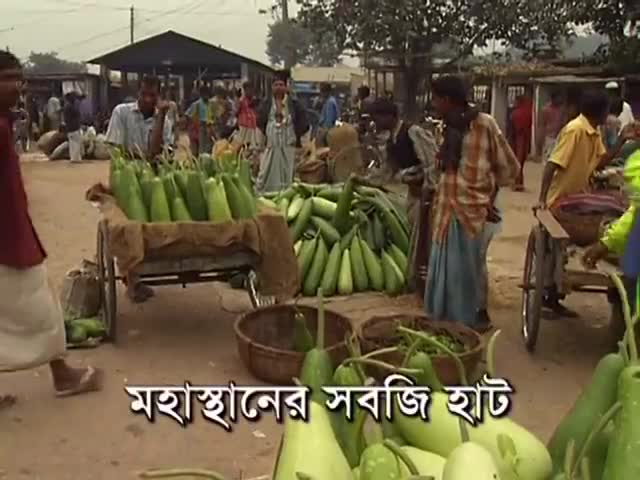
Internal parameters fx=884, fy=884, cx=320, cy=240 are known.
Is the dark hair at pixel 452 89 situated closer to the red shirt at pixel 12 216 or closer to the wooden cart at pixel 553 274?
the wooden cart at pixel 553 274

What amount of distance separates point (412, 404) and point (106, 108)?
97.9ft

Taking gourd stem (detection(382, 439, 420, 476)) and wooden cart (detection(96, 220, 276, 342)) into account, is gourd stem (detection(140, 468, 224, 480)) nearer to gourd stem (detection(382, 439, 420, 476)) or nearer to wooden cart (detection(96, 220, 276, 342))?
gourd stem (detection(382, 439, 420, 476))

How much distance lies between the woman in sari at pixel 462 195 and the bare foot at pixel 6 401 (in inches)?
107

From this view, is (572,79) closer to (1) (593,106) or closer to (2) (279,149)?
(2) (279,149)

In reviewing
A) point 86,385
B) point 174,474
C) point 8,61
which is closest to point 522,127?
point 86,385

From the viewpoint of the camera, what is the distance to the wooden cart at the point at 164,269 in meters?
5.52

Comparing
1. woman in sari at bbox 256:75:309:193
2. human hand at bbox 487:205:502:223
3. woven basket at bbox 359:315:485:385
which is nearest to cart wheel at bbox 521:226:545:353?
human hand at bbox 487:205:502:223

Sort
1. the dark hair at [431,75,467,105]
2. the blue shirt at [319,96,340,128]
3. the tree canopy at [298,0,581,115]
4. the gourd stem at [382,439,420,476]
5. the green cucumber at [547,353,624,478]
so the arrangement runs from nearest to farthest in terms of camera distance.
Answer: the gourd stem at [382,439,420,476]
the green cucumber at [547,353,624,478]
the dark hair at [431,75,467,105]
the blue shirt at [319,96,340,128]
the tree canopy at [298,0,581,115]

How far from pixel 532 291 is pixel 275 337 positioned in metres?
1.84

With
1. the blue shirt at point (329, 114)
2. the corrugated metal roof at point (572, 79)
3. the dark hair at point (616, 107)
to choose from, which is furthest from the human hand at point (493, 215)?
the corrugated metal roof at point (572, 79)

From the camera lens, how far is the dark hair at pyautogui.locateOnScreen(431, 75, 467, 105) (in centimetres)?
542

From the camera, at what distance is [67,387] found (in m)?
4.88

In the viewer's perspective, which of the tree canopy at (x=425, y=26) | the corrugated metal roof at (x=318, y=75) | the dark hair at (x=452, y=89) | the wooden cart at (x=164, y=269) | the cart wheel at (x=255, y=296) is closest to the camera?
the dark hair at (x=452, y=89)

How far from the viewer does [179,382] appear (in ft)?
17.0
